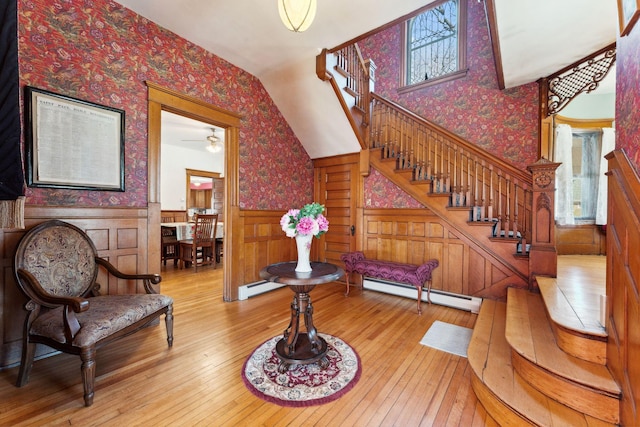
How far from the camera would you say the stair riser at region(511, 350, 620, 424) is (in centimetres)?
138

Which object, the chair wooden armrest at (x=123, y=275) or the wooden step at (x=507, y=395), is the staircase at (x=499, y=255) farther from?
the chair wooden armrest at (x=123, y=275)

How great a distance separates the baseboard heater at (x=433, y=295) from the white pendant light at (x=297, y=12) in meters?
3.47

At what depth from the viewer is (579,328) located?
1.66 metres

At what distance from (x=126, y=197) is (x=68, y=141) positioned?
2.11ft

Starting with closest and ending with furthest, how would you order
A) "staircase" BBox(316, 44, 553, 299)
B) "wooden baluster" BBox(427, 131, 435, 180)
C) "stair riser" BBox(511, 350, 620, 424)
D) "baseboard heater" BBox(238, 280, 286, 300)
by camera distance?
"stair riser" BBox(511, 350, 620, 424) → "staircase" BBox(316, 44, 553, 299) → "baseboard heater" BBox(238, 280, 286, 300) → "wooden baluster" BBox(427, 131, 435, 180)

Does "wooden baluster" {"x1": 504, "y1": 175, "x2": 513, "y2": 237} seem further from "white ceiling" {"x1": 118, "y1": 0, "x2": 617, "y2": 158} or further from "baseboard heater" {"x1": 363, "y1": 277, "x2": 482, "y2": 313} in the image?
"white ceiling" {"x1": 118, "y1": 0, "x2": 617, "y2": 158}

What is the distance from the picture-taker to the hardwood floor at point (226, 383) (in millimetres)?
1576

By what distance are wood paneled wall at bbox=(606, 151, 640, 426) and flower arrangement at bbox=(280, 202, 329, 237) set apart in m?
1.74

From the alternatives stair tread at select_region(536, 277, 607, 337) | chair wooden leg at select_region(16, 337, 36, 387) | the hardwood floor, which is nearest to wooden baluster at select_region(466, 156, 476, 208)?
stair tread at select_region(536, 277, 607, 337)

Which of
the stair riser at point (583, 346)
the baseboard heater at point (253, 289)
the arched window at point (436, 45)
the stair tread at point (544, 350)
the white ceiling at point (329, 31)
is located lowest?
the baseboard heater at point (253, 289)

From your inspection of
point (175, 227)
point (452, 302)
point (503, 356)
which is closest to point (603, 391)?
point (503, 356)

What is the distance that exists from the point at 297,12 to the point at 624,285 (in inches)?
99.0

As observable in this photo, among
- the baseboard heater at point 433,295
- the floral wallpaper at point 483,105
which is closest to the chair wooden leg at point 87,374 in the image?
the baseboard heater at point 433,295

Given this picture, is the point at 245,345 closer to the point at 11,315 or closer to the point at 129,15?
the point at 11,315
